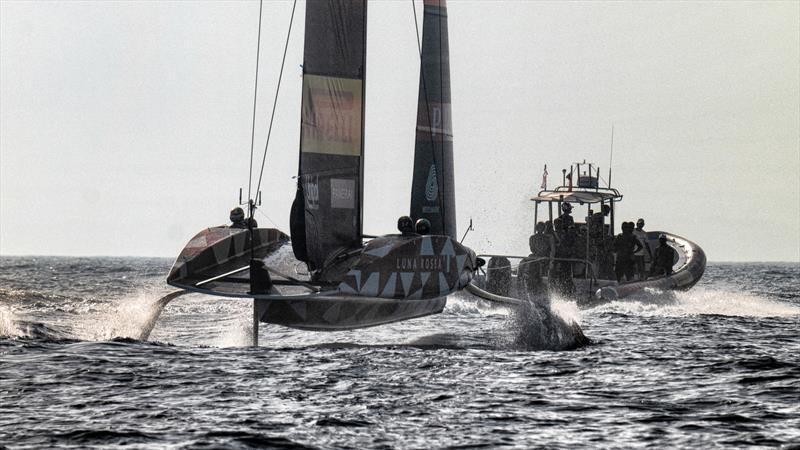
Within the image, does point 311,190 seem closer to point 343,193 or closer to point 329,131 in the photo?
point 343,193

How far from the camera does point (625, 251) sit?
2673 centimetres

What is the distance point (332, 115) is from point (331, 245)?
2075 millimetres

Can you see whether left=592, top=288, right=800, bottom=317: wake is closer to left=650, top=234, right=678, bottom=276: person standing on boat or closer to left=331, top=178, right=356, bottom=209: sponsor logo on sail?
left=650, top=234, right=678, bottom=276: person standing on boat

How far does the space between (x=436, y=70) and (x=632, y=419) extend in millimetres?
15554

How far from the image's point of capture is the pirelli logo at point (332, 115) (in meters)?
18.0

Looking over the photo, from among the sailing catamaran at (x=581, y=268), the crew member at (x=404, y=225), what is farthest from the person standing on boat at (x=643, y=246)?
the crew member at (x=404, y=225)

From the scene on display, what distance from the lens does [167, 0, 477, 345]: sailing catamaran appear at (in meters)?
16.8

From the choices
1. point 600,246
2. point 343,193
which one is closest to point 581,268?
point 600,246

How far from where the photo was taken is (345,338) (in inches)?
754

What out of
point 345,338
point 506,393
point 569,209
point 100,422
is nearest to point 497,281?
point 569,209

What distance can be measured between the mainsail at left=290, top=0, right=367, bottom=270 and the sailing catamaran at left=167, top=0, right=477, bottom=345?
0.05 ft

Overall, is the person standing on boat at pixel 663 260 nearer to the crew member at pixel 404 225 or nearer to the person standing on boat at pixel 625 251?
the person standing on boat at pixel 625 251

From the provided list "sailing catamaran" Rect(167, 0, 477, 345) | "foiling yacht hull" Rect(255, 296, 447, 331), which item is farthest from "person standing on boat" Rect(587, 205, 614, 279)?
"foiling yacht hull" Rect(255, 296, 447, 331)

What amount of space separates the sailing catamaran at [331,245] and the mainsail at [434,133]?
593 centimetres
